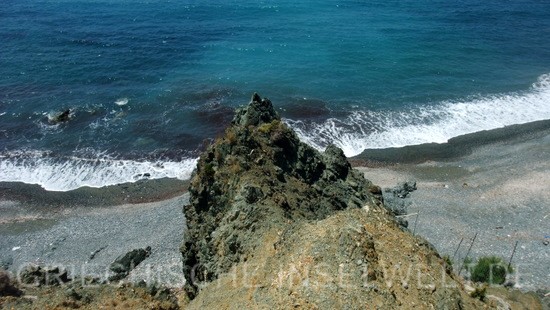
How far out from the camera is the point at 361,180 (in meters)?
21.0

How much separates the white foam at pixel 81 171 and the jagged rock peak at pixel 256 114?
1858 centimetres

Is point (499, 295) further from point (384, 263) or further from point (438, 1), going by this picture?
point (438, 1)

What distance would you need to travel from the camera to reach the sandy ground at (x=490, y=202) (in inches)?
1008

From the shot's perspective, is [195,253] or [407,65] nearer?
[195,253]

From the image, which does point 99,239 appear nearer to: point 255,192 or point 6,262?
point 6,262

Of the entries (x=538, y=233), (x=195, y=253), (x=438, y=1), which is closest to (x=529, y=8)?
(x=438, y=1)

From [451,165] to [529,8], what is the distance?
59.2m

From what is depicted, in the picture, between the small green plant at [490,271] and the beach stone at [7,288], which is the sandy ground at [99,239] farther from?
the small green plant at [490,271]

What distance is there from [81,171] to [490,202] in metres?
36.0

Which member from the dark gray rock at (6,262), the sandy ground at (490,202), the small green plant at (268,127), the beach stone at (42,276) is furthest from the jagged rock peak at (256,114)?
the dark gray rock at (6,262)

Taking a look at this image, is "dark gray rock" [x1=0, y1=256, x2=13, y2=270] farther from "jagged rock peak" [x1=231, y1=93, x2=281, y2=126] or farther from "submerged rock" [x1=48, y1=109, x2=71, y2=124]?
"submerged rock" [x1=48, y1=109, x2=71, y2=124]

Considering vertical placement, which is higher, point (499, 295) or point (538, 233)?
point (499, 295)

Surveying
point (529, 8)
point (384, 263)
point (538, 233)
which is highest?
point (529, 8)

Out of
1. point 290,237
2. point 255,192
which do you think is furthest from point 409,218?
point 290,237
